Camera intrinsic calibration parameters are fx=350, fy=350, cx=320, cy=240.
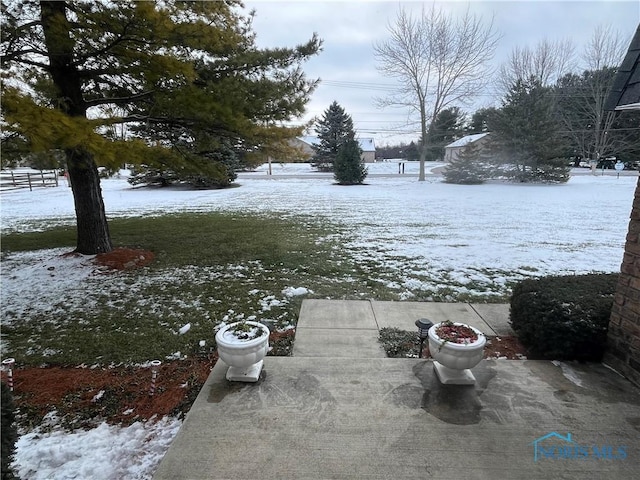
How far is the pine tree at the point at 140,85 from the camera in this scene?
3.91m

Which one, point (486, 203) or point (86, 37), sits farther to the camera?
point (486, 203)

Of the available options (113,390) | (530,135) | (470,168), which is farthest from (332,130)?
(113,390)

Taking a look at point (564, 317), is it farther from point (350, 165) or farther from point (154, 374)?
point (350, 165)

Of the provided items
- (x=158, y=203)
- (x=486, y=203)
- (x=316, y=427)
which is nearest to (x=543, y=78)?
(x=486, y=203)

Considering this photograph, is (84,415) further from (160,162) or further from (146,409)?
(160,162)

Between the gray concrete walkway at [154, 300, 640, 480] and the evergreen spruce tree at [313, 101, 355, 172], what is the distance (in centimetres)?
3097

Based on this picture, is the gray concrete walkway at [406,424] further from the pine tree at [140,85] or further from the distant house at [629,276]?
the pine tree at [140,85]

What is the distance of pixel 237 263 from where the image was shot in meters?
6.20

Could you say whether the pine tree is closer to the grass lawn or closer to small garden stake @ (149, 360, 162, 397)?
the grass lawn

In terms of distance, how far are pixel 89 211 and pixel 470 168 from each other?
21695mm

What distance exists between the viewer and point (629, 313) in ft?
8.66

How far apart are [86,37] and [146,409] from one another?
15.3 feet

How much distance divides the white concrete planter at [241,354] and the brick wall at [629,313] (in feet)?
8.98
